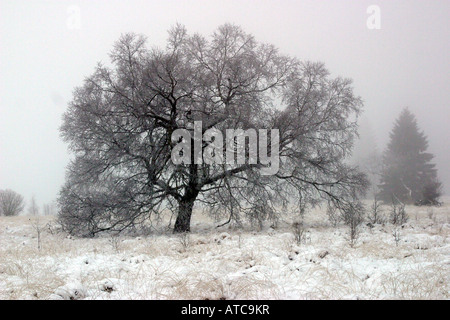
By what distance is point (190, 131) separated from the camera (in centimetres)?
1082

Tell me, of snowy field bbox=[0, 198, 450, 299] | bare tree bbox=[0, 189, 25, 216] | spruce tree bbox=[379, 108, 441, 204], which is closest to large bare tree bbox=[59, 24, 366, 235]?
snowy field bbox=[0, 198, 450, 299]

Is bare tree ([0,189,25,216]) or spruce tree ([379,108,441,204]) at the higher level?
spruce tree ([379,108,441,204])

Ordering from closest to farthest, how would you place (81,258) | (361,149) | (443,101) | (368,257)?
(368,257) < (81,258) < (361,149) < (443,101)

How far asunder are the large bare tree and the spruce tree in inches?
741

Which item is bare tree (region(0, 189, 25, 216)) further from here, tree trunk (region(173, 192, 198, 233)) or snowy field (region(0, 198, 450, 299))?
snowy field (region(0, 198, 450, 299))

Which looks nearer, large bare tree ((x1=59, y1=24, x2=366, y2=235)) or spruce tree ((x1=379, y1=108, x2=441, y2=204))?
large bare tree ((x1=59, y1=24, x2=366, y2=235))

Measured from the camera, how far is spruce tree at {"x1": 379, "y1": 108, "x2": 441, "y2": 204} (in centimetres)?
2689

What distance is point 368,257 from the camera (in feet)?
17.4

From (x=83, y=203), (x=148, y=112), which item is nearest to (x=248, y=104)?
(x=148, y=112)

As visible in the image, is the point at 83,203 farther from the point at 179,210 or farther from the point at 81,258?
the point at 81,258

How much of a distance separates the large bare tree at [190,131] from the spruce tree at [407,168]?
741 inches

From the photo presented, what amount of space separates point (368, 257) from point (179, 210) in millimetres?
7341

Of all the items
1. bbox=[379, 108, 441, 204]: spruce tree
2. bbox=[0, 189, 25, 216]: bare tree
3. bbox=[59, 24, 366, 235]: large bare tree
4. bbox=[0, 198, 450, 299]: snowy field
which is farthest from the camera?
bbox=[379, 108, 441, 204]: spruce tree

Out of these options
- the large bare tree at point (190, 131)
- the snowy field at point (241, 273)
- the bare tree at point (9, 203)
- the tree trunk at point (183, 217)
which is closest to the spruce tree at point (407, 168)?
the large bare tree at point (190, 131)
